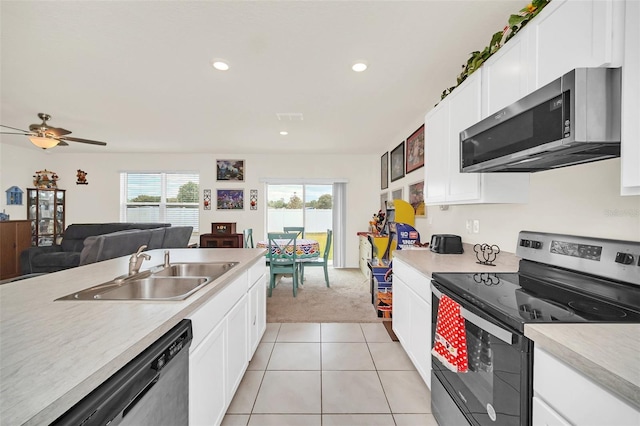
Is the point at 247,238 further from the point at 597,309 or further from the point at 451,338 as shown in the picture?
the point at 597,309

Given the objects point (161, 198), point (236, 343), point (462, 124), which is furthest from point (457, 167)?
point (161, 198)

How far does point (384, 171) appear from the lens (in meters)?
5.23

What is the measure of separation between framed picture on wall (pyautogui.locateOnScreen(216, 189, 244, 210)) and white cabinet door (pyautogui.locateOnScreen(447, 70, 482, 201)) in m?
4.75

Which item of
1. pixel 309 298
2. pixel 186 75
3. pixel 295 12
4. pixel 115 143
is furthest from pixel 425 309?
pixel 115 143

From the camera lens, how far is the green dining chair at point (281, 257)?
3.82 meters

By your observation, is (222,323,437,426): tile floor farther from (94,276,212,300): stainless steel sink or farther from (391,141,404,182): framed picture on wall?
(391,141,404,182): framed picture on wall

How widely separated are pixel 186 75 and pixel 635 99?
293 centimetres

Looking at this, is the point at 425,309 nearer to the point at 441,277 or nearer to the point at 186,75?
the point at 441,277

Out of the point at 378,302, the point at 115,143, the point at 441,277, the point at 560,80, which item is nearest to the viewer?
the point at 560,80

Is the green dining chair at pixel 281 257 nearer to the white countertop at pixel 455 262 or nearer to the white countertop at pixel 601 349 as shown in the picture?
the white countertop at pixel 455 262

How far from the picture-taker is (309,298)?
3.72 metres

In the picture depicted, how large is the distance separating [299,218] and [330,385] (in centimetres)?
430

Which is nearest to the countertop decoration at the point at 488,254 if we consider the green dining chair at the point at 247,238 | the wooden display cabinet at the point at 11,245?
the green dining chair at the point at 247,238

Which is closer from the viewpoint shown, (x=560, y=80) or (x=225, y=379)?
(x=560, y=80)
